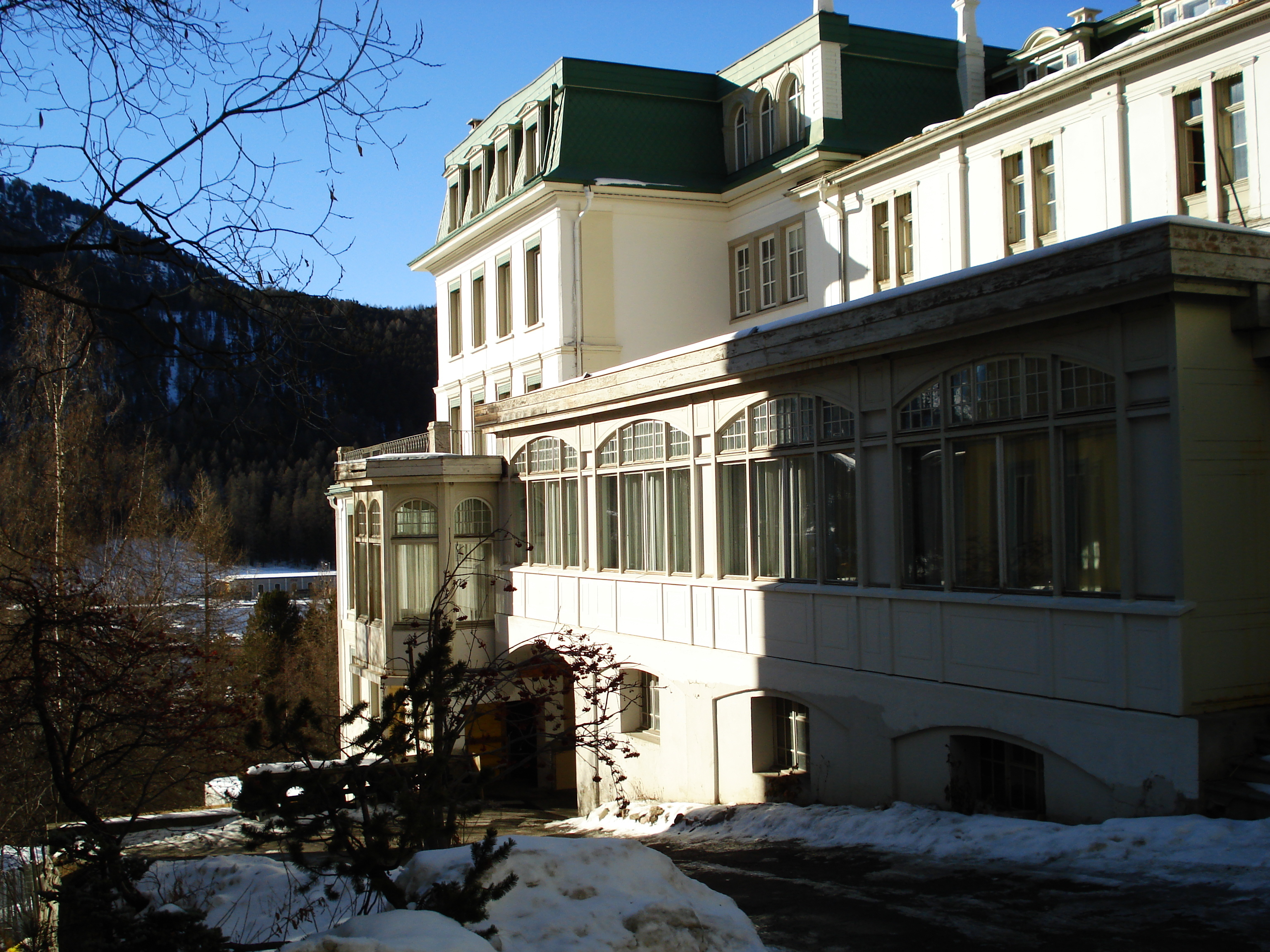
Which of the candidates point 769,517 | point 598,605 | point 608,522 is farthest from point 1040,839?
point 608,522

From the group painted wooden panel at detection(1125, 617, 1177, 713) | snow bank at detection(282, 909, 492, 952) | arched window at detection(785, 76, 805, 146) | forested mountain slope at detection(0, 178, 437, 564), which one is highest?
arched window at detection(785, 76, 805, 146)

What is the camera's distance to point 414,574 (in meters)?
21.2

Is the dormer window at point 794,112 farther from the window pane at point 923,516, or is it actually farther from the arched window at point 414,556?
the window pane at point 923,516

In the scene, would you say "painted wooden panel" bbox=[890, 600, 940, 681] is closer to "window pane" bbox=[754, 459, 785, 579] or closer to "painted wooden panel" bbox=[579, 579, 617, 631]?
"window pane" bbox=[754, 459, 785, 579]

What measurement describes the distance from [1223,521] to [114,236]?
775 centimetres

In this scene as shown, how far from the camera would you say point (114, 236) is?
5016 mm

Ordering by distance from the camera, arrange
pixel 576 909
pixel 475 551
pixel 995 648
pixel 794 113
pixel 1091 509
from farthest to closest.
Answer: pixel 794 113 < pixel 475 551 < pixel 995 648 < pixel 1091 509 < pixel 576 909

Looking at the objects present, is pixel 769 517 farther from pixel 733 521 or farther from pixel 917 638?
pixel 917 638

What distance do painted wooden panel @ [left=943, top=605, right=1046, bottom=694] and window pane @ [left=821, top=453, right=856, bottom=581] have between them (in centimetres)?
161

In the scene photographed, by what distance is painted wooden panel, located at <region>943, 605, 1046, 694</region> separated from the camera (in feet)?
30.9

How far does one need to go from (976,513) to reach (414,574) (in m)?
13.2

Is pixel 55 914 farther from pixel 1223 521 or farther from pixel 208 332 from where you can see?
pixel 1223 521

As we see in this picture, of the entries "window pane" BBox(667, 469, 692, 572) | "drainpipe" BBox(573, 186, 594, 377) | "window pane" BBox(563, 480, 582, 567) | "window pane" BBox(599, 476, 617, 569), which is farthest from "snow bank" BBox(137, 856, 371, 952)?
"drainpipe" BBox(573, 186, 594, 377)

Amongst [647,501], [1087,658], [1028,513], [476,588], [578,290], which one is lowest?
[1087,658]
